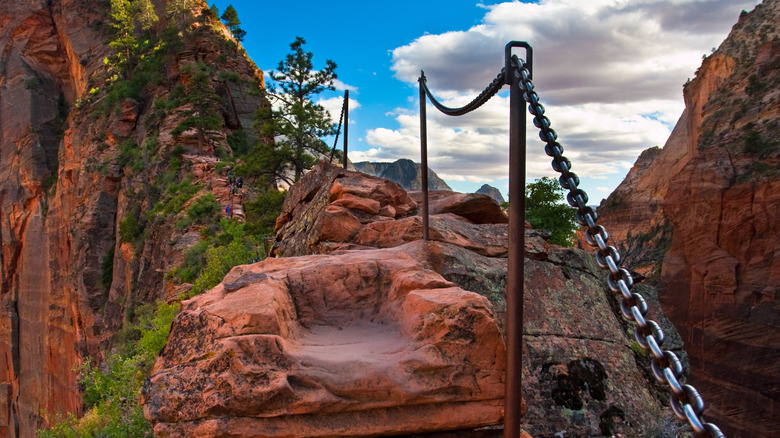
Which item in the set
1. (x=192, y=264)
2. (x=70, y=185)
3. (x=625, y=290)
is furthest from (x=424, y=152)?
(x=70, y=185)

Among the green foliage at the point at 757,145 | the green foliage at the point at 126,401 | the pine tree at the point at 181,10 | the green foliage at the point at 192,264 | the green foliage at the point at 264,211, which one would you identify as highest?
the pine tree at the point at 181,10

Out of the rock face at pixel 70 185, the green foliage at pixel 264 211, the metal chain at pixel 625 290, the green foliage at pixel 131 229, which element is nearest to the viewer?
the metal chain at pixel 625 290

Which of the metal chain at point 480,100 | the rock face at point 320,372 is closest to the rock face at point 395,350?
the rock face at point 320,372

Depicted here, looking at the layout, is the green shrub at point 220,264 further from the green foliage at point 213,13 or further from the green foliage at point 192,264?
the green foliage at point 213,13

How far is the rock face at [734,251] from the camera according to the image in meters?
24.5

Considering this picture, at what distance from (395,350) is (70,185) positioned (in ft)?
119

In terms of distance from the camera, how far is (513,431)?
2926 millimetres

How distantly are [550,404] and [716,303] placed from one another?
1100 inches

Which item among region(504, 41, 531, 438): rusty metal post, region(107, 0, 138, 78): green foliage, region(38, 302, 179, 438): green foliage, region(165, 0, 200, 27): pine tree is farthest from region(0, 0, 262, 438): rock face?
region(504, 41, 531, 438): rusty metal post

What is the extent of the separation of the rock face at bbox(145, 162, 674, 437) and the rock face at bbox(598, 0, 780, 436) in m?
23.2

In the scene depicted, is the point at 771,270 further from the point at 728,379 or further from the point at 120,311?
the point at 120,311

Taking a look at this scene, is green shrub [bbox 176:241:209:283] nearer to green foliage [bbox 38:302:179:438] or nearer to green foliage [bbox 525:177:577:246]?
green foliage [bbox 38:302:179:438]

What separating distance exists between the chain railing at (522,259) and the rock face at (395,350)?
34 cm

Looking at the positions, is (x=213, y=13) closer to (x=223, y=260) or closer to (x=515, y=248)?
(x=223, y=260)
